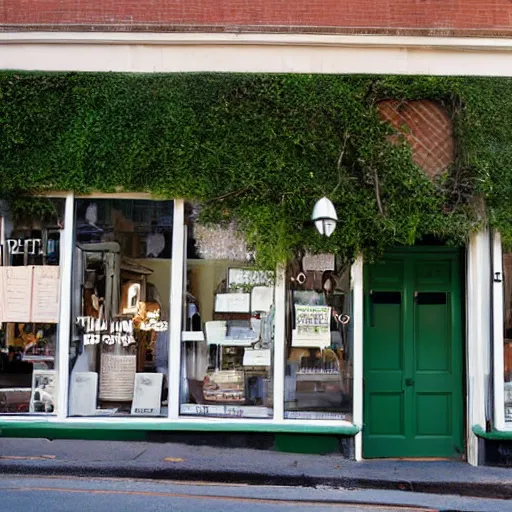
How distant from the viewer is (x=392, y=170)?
28.3 ft

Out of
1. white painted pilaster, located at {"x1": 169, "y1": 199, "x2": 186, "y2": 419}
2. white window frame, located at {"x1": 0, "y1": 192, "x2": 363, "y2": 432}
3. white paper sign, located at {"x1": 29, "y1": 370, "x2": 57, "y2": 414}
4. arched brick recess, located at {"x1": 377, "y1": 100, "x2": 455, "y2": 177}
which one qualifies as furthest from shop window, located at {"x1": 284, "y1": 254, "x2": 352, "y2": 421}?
white paper sign, located at {"x1": 29, "y1": 370, "x2": 57, "y2": 414}

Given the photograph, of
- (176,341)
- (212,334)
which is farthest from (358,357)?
(176,341)

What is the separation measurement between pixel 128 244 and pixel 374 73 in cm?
359

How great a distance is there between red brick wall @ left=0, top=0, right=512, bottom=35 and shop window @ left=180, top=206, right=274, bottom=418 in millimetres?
2342

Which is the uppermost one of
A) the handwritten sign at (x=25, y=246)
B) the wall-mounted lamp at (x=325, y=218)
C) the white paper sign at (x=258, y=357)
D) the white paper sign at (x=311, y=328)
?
the wall-mounted lamp at (x=325, y=218)

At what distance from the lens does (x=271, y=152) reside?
8.64 metres

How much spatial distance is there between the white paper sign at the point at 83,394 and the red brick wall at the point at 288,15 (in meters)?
4.23

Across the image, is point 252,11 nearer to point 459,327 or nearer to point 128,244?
→ point 128,244

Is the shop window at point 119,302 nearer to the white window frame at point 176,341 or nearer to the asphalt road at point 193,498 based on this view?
the white window frame at point 176,341

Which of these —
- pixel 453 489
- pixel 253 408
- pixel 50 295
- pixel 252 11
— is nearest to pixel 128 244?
pixel 50 295

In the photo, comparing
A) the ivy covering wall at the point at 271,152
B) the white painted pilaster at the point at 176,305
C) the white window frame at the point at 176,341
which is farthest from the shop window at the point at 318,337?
the white painted pilaster at the point at 176,305

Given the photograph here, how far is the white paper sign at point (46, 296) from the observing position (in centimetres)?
882

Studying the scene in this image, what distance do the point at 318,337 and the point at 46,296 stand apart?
3278mm

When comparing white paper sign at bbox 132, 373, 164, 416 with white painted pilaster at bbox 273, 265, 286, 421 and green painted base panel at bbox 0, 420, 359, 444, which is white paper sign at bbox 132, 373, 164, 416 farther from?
white painted pilaster at bbox 273, 265, 286, 421
